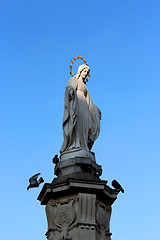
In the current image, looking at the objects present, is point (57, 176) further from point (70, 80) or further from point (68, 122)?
point (70, 80)

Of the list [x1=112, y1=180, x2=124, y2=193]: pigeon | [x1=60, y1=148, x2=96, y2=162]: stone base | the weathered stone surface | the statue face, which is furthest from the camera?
the statue face

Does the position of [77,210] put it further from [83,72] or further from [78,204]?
[83,72]

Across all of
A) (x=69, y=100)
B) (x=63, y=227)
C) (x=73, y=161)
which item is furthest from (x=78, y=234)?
(x=69, y=100)

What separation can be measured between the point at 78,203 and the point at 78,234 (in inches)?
31.6

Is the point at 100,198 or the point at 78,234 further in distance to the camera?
the point at 100,198

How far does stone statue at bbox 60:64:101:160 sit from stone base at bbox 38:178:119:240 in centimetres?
117

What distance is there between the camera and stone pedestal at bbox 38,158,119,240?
1088 centimetres

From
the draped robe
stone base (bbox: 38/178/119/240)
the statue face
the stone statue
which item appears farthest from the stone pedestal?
the statue face

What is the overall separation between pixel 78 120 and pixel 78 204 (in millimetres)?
2623

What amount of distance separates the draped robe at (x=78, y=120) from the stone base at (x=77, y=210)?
4.72ft

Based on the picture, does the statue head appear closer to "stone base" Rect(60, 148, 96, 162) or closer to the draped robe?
the draped robe

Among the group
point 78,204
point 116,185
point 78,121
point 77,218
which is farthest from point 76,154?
point 77,218

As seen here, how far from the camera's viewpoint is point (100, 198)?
11.6 m

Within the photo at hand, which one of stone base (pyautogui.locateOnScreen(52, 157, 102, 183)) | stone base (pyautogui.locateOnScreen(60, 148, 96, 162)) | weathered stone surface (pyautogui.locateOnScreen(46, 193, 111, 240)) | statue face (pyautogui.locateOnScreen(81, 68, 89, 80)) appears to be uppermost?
statue face (pyautogui.locateOnScreen(81, 68, 89, 80))
